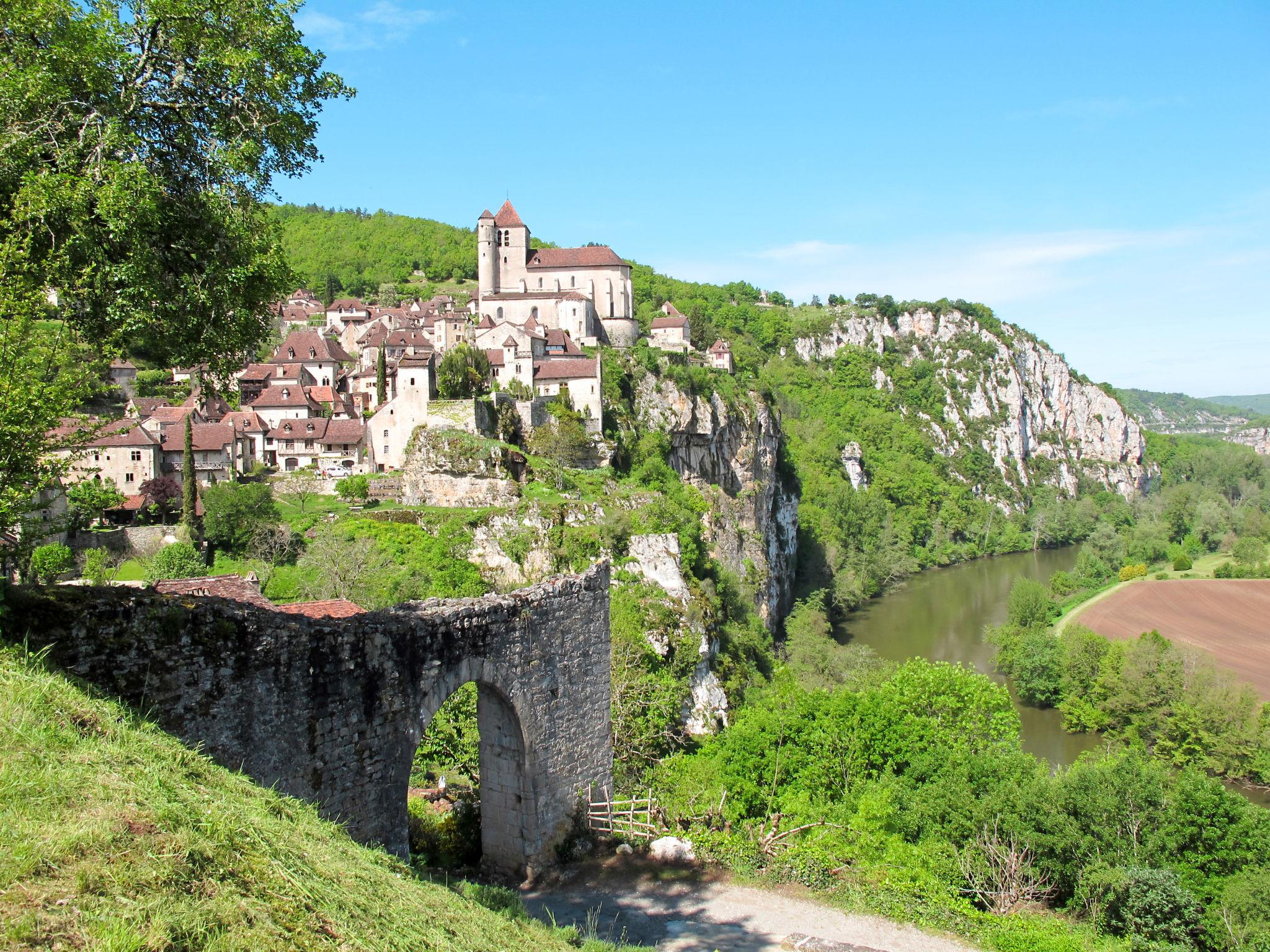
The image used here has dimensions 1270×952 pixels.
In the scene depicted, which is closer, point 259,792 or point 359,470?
point 259,792

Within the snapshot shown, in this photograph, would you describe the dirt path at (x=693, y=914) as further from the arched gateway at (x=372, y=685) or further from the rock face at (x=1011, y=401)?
the rock face at (x=1011, y=401)

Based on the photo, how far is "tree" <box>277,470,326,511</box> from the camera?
39625 mm

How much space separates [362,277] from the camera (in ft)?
360

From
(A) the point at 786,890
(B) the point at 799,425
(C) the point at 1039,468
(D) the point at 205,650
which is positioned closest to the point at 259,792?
(D) the point at 205,650

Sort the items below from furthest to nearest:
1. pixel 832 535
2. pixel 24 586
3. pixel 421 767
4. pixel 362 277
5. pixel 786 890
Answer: pixel 362 277 < pixel 832 535 < pixel 421 767 < pixel 786 890 < pixel 24 586

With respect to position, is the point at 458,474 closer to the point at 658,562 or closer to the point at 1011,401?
the point at 658,562

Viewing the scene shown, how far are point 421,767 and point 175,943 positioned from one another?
525 inches

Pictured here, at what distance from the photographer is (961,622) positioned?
2442 inches

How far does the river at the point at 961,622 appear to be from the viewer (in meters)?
39.4

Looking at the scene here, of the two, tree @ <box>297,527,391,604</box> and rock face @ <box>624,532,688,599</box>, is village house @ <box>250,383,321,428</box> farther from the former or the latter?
rock face @ <box>624,532,688,599</box>

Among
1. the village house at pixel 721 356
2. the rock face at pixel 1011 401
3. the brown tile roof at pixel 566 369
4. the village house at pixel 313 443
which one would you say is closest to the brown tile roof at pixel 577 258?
the village house at pixel 721 356

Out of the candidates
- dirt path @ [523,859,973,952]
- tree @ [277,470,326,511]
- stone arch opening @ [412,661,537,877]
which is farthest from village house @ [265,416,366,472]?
dirt path @ [523,859,973,952]

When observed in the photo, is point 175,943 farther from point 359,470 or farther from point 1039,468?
point 1039,468

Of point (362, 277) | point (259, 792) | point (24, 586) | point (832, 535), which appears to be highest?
point (362, 277)
